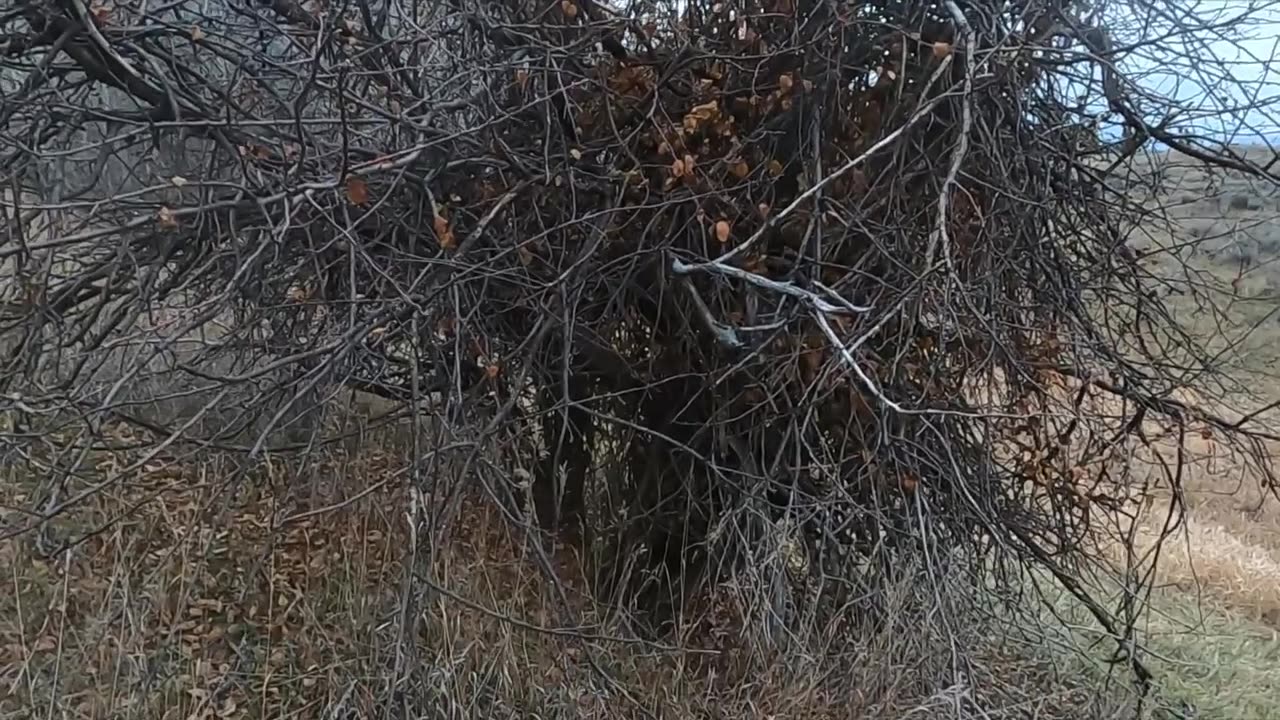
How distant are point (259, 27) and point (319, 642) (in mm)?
1905

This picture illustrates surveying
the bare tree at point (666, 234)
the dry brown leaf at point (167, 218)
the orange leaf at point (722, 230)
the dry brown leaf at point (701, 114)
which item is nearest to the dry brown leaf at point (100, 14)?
the bare tree at point (666, 234)

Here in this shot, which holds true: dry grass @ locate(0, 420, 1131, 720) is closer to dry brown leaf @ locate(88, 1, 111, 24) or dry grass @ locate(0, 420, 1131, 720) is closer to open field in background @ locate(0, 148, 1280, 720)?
open field in background @ locate(0, 148, 1280, 720)

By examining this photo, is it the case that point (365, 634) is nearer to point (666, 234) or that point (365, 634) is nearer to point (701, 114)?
point (666, 234)

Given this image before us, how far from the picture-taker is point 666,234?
3.22m

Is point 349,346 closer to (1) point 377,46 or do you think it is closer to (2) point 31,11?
(1) point 377,46

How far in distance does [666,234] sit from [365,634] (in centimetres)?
149

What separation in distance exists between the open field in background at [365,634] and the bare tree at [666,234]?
0.26m

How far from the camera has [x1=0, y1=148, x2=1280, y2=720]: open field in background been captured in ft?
9.73

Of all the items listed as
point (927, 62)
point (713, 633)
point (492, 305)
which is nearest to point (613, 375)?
point (492, 305)

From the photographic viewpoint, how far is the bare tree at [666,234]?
2902 mm

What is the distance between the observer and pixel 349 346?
272cm

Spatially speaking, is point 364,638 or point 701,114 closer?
point 701,114

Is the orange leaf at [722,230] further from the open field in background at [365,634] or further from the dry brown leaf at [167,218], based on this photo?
the dry brown leaf at [167,218]

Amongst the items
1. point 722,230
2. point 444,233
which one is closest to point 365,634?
point 444,233
